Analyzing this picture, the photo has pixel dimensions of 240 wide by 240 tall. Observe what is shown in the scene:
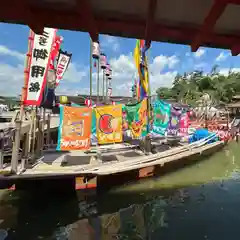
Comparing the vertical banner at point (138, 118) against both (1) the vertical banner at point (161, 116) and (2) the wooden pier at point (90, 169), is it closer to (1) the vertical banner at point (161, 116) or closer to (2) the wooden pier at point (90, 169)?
(2) the wooden pier at point (90, 169)

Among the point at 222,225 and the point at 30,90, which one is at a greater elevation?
the point at 30,90

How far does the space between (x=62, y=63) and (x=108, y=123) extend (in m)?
4.79

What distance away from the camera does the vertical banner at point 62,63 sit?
49.0 ft

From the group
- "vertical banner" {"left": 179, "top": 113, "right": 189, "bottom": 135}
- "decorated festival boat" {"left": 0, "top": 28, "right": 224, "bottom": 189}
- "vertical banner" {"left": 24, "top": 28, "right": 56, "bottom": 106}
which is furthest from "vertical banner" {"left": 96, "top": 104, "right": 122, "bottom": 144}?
"vertical banner" {"left": 179, "top": 113, "right": 189, "bottom": 135}

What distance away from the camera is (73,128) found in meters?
11.8

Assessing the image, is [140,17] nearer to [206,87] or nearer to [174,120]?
[174,120]

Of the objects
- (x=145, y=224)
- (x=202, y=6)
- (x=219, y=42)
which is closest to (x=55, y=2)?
(x=202, y=6)

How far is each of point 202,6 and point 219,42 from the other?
3.57 ft

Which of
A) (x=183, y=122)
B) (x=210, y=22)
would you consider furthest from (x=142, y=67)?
(x=210, y=22)

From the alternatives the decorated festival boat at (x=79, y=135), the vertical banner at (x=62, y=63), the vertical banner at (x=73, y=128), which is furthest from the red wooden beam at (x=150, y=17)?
the vertical banner at (x=62, y=63)

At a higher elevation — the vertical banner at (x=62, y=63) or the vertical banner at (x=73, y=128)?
the vertical banner at (x=62, y=63)

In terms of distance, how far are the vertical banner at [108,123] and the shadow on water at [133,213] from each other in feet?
9.61

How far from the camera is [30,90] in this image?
10516mm

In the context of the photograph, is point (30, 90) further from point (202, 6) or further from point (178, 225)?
point (202, 6)
